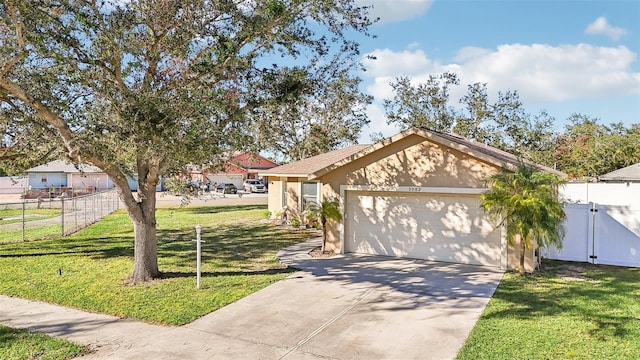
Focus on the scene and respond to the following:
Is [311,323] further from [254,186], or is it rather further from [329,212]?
[254,186]

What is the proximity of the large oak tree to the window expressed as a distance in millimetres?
9685

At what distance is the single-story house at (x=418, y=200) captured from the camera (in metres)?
11.1

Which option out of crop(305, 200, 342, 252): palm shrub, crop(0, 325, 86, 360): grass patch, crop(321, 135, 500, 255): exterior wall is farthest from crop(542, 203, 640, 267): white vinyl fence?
crop(0, 325, 86, 360): grass patch

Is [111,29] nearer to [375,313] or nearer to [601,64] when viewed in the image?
[375,313]

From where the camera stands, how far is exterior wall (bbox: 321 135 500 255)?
36.5 feet

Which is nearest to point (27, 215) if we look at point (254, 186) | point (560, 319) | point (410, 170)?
point (410, 170)

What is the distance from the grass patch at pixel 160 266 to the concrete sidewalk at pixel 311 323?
47 cm

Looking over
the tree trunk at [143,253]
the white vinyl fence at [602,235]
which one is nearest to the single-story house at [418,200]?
the white vinyl fence at [602,235]

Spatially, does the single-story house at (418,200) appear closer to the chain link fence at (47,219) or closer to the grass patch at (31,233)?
the chain link fence at (47,219)

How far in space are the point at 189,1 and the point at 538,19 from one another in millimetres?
11657

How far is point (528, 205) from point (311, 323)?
578 centimetres

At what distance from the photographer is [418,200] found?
12039 mm

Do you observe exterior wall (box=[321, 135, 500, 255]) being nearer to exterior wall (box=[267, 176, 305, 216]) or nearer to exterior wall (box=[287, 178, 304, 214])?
exterior wall (box=[267, 176, 305, 216])

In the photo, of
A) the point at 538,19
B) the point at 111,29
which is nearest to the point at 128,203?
the point at 111,29
